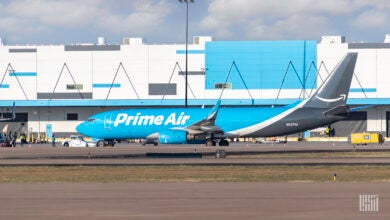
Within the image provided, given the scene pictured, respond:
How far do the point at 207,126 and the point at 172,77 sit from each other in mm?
40993

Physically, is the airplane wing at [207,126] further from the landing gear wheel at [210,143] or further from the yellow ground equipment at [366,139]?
the yellow ground equipment at [366,139]

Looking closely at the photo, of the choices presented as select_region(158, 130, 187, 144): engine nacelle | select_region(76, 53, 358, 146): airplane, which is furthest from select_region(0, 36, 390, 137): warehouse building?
select_region(158, 130, 187, 144): engine nacelle

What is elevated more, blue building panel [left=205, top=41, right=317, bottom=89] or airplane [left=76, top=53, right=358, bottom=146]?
blue building panel [left=205, top=41, right=317, bottom=89]

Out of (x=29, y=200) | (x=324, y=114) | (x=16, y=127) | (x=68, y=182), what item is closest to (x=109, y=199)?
(x=29, y=200)

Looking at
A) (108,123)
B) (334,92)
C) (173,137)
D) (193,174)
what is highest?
(334,92)

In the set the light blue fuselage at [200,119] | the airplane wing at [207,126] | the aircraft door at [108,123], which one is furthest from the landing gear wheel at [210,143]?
the aircraft door at [108,123]

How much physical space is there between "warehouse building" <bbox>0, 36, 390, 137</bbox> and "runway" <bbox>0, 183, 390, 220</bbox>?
273ft

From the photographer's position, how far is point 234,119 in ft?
260

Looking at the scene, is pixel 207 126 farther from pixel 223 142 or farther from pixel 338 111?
pixel 338 111

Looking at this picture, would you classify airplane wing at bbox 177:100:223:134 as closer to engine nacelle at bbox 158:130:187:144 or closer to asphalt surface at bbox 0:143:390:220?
engine nacelle at bbox 158:130:187:144

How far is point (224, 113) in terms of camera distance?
80.1 meters

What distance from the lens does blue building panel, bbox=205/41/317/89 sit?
117188 millimetres

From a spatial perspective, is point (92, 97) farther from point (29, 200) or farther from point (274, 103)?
point (29, 200)

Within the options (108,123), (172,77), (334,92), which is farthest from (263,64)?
(334,92)
